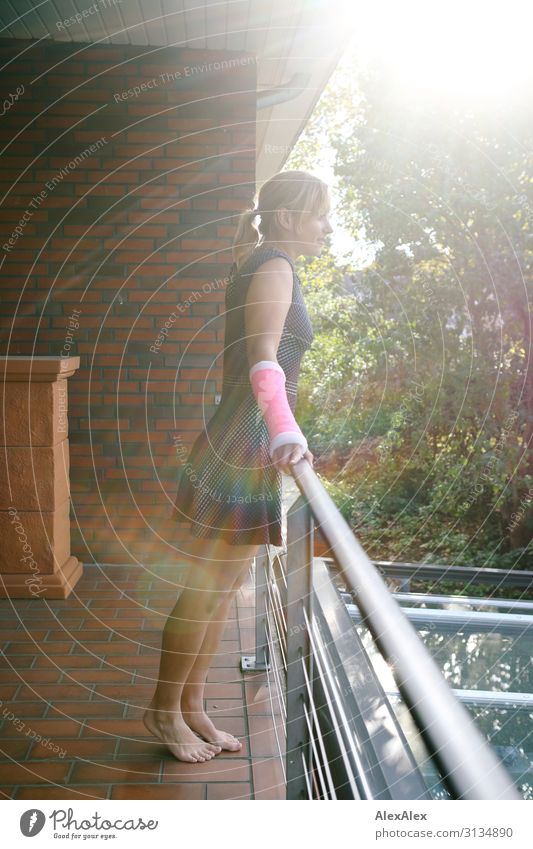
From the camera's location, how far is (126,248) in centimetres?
422

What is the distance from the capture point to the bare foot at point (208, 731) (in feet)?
7.73

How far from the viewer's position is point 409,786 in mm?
1247

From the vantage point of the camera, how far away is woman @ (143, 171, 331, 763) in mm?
1982

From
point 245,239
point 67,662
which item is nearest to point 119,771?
point 67,662

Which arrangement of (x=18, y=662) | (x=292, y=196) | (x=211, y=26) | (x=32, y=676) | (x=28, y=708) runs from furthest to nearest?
(x=211, y=26)
(x=18, y=662)
(x=32, y=676)
(x=28, y=708)
(x=292, y=196)

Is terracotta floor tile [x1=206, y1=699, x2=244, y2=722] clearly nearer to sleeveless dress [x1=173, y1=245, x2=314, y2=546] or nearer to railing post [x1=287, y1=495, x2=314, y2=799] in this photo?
sleeveless dress [x1=173, y1=245, x2=314, y2=546]

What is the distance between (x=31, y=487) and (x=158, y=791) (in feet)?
5.88

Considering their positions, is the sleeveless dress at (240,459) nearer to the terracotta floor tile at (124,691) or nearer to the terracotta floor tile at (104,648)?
the terracotta floor tile at (124,691)

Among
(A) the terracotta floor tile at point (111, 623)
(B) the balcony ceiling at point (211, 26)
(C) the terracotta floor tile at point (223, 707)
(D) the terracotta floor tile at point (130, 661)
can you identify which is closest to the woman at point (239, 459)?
(C) the terracotta floor tile at point (223, 707)

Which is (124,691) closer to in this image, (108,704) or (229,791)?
(108,704)

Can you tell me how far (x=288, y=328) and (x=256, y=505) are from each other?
1.40 ft

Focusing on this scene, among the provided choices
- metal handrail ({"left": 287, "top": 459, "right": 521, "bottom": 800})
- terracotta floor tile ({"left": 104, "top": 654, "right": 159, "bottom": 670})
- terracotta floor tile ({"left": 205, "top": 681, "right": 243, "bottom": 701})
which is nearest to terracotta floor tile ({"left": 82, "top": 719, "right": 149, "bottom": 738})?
terracotta floor tile ({"left": 205, "top": 681, "right": 243, "bottom": 701})

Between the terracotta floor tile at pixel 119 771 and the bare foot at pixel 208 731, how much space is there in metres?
0.13

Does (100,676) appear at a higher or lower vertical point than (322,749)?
lower
